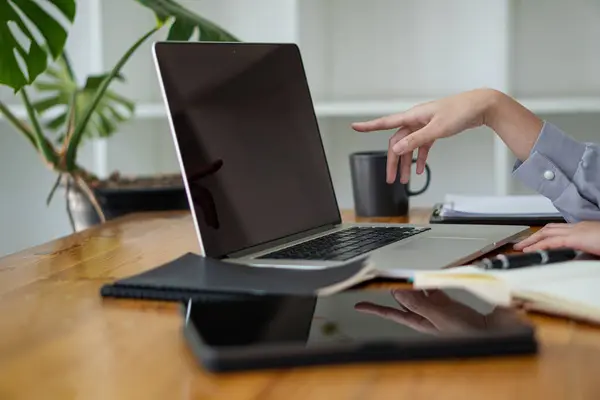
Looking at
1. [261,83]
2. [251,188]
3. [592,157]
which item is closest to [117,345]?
[251,188]

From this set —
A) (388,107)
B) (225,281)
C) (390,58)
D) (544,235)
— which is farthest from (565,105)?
(225,281)

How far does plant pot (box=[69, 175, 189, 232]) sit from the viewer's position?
184 cm

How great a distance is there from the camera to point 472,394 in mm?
586

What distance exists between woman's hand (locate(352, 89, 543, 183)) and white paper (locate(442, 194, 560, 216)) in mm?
111

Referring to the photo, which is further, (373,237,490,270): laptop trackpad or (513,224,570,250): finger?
(513,224,570,250): finger

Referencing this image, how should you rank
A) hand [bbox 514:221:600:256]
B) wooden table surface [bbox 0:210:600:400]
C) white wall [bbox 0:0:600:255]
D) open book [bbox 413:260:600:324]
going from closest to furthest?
wooden table surface [bbox 0:210:600:400]
open book [bbox 413:260:600:324]
hand [bbox 514:221:600:256]
white wall [bbox 0:0:600:255]

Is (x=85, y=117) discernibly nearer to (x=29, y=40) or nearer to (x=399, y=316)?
(x=29, y=40)

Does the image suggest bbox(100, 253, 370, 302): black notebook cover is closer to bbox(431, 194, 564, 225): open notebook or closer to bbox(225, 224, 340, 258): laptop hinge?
bbox(225, 224, 340, 258): laptop hinge

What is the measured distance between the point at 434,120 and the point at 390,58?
1330 mm

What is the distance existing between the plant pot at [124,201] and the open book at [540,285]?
41.7 inches

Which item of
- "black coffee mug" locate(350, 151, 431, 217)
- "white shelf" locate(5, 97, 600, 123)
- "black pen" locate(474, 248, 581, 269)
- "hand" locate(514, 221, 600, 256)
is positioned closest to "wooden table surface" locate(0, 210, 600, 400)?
"black pen" locate(474, 248, 581, 269)

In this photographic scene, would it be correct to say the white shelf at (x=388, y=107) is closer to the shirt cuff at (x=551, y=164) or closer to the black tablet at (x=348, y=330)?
the shirt cuff at (x=551, y=164)

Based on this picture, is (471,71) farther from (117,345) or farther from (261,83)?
(117,345)

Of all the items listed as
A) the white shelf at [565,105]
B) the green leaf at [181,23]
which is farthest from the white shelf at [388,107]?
the green leaf at [181,23]
